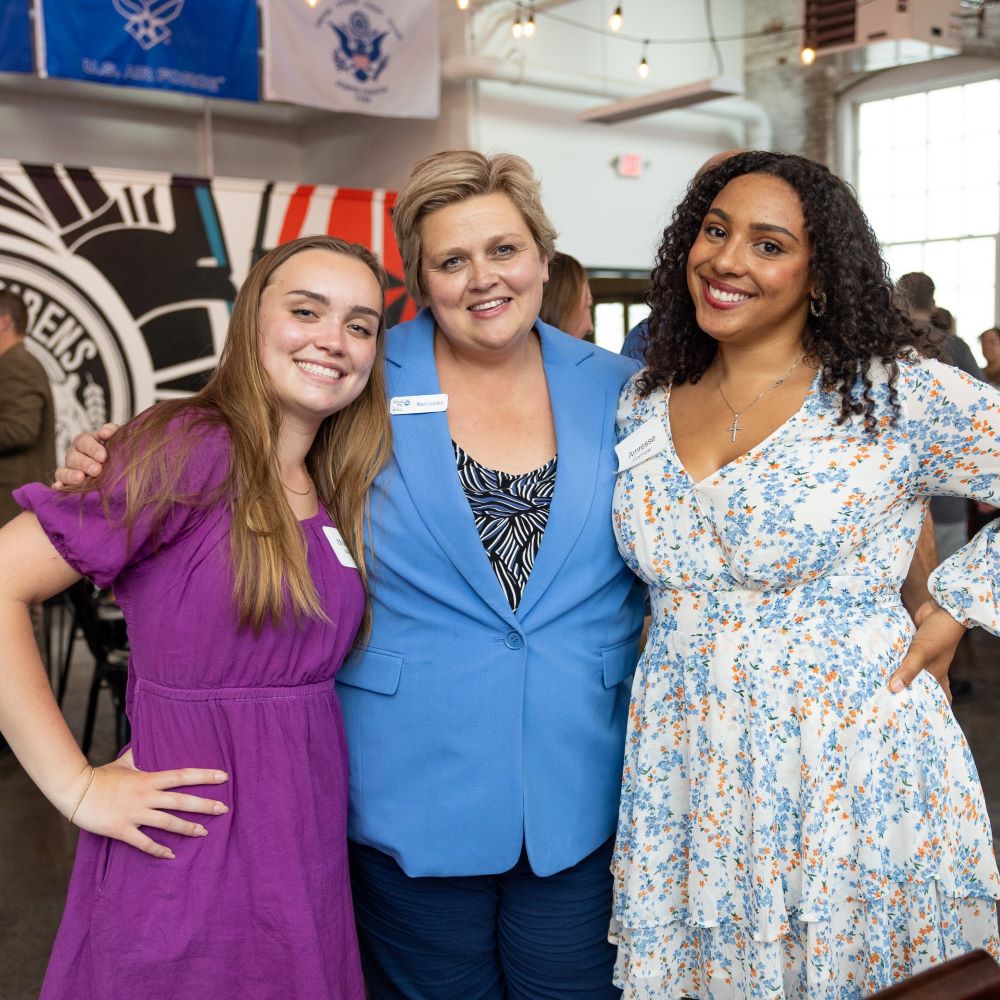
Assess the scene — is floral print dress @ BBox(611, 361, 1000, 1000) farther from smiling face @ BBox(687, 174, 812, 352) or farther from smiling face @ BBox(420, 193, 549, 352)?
smiling face @ BBox(420, 193, 549, 352)

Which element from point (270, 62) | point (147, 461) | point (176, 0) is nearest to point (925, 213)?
point (270, 62)

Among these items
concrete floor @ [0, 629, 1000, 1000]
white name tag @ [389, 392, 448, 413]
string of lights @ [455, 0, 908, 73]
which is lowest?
concrete floor @ [0, 629, 1000, 1000]

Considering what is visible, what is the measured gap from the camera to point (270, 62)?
7641 mm

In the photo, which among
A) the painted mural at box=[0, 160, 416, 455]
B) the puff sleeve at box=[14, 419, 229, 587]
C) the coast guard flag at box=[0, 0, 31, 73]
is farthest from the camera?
the painted mural at box=[0, 160, 416, 455]

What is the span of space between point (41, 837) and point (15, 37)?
16.9ft

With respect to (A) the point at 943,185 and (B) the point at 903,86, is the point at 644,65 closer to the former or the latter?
(B) the point at 903,86

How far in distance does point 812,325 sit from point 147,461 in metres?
1.14

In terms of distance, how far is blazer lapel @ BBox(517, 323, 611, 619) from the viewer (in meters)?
1.92

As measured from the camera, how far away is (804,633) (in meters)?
1.81

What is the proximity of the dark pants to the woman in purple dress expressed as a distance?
25 centimetres

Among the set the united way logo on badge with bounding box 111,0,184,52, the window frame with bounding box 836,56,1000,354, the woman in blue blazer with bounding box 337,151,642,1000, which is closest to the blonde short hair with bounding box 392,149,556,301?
the woman in blue blazer with bounding box 337,151,642,1000

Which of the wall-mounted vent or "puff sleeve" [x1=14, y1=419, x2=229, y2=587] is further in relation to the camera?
the wall-mounted vent

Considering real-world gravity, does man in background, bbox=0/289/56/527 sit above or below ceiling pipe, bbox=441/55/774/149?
below

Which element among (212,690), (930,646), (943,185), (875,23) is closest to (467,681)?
(212,690)
